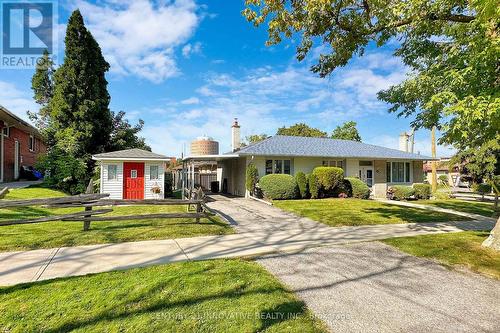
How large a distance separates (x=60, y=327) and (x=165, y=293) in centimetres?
124

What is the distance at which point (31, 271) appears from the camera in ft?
15.3

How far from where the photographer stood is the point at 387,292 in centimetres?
423

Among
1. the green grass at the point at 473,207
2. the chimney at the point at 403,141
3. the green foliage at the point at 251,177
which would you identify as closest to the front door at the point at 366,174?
the green grass at the point at 473,207

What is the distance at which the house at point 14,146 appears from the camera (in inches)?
660

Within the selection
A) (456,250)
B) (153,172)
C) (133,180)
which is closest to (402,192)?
(456,250)

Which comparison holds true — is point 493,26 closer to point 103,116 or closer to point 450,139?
point 450,139

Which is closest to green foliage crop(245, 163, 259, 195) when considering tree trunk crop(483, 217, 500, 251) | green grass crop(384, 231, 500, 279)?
green grass crop(384, 231, 500, 279)

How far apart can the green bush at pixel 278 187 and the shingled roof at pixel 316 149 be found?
1.87m

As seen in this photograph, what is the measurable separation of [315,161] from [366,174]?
4.72 metres

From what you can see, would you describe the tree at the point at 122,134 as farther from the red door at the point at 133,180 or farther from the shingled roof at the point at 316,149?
the shingled roof at the point at 316,149

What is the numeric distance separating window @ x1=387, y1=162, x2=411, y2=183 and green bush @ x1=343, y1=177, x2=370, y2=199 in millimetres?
4462

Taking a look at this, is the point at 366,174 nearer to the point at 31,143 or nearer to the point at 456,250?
the point at 456,250

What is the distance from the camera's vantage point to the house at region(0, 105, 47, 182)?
1677 cm

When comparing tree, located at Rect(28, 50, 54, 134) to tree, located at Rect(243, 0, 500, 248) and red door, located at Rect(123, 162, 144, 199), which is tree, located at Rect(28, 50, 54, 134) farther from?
tree, located at Rect(243, 0, 500, 248)
